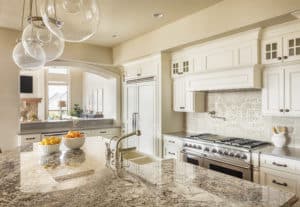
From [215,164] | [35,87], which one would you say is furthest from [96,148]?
[35,87]

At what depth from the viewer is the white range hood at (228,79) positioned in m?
3.08

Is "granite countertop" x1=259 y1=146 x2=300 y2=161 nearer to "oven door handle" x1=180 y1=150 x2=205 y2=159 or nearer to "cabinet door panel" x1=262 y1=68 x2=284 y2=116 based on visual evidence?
"cabinet door panel" x1=262 y1=68 x2=284 y2=116

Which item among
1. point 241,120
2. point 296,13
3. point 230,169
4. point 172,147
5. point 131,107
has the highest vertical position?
point 296,13

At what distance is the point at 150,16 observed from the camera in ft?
12.3

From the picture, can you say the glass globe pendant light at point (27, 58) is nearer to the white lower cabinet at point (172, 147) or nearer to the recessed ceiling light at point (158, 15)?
the recessed ceiling light at point (158, 15)

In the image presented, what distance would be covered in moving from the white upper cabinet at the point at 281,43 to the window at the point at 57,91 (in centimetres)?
976

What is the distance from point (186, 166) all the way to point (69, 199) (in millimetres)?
1075

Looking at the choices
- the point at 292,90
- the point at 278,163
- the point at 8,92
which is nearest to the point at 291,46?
the point at 292,90

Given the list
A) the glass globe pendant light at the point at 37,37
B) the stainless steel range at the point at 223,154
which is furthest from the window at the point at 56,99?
the glass globe pendant light at the point at 37,37

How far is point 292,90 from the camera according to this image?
282 centimetres

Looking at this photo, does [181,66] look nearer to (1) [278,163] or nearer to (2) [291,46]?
(2) [291,46]

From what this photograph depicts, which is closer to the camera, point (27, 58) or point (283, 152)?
point (27, 58)

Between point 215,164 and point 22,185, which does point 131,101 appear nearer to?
point 215,164

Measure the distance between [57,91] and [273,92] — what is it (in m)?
10.6
